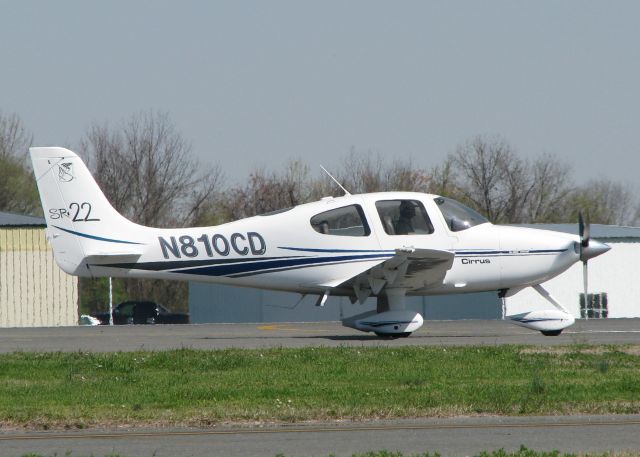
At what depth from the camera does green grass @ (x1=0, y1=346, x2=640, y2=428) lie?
11039 mm

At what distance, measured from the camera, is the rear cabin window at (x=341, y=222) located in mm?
20266

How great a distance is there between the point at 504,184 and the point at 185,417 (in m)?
57.2

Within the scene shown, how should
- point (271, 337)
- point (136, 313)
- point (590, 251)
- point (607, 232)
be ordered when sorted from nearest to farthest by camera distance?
point (590, 251) < point (271, 337) < point (607, 232) < point (136, 313)

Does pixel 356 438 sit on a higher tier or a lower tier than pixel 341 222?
lower

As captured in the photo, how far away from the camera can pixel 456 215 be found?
67.4ft

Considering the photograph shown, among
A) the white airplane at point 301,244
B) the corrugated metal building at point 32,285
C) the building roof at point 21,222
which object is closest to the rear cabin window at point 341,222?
the white airplane at point 301,244

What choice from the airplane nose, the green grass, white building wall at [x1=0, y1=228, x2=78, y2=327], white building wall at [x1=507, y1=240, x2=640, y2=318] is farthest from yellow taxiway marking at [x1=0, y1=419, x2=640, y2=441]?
white building wall at [x1=507, y1=240, x2=640, y2=318]

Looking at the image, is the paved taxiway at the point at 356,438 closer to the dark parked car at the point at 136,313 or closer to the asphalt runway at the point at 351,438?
the asphalt runway at the point at 351,438

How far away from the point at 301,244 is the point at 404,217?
1933 mm

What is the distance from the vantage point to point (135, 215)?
5966 cm

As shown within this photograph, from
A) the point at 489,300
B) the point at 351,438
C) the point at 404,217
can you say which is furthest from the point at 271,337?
the point at 489,300

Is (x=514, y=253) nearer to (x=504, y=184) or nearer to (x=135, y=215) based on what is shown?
(x=135, y=215)

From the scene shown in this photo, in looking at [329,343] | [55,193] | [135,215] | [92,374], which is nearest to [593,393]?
[92,374]

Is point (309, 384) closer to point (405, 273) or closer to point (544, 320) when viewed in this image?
point (405, 273)
